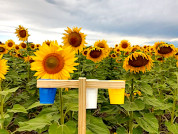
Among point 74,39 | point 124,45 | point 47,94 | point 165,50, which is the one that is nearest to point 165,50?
point 165,50

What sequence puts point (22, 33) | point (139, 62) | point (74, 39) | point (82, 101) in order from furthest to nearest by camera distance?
point (22, 33) < point (74, 39) < point (139, 62) < point (82, 101)

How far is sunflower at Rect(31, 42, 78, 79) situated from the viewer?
5.64ft

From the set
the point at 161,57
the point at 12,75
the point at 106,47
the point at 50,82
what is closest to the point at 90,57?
the point at 106,47

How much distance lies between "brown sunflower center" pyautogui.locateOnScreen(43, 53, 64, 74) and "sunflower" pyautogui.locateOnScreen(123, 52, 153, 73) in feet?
3.14

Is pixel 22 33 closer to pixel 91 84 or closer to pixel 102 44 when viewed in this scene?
pixel 102 44

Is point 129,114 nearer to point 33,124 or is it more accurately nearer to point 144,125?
point 144,125

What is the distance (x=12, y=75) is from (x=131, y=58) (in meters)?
2.77

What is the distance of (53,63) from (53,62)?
1cm

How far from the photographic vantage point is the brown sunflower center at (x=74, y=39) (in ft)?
12.0

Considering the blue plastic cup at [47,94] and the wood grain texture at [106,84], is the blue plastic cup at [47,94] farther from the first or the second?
the wood grain texture at [106,84]

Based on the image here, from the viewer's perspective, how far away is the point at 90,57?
4215 mm

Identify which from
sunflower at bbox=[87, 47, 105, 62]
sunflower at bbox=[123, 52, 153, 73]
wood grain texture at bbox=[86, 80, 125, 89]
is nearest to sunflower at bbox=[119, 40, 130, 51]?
sunflower at bbox=[87, 47, 105, 62]

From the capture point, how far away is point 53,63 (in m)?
1.72

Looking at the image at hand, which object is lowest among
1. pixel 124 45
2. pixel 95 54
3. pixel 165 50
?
pixel 95 54
